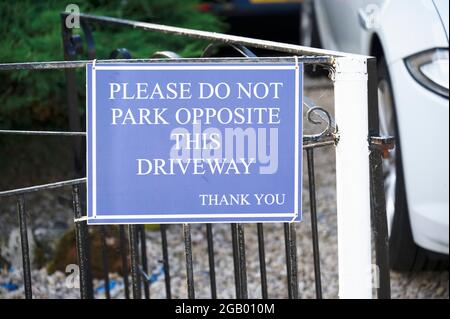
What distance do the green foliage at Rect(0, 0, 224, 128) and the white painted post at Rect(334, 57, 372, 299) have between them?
2.01m

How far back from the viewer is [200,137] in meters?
2.24

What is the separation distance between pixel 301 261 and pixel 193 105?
2.35 meters

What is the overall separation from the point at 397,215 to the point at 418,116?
0.53 meters

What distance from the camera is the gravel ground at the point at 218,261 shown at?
4.05 meters

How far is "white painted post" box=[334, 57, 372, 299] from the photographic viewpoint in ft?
7.33

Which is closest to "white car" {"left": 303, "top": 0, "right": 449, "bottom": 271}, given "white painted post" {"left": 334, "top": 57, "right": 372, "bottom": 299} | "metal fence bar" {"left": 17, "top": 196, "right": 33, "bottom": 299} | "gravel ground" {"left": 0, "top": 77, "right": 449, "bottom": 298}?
"gravel ground" {"left": 0, "top": 77, "right": 449, "bottom": 298}

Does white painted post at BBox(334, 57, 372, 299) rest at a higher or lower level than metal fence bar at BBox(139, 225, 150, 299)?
higher

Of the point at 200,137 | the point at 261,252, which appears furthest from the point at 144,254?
the point at 200,137

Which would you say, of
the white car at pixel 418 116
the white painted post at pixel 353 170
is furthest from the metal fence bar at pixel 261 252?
the white car at pixel 418 116

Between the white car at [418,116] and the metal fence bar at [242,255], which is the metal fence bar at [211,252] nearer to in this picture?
the metal fence bar at [242,255]

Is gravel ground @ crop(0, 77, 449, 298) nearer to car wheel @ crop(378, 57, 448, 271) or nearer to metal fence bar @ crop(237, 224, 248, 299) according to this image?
car wheel @ crop(378, 57, 448, 271)

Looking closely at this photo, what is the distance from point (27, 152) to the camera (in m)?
4.52
